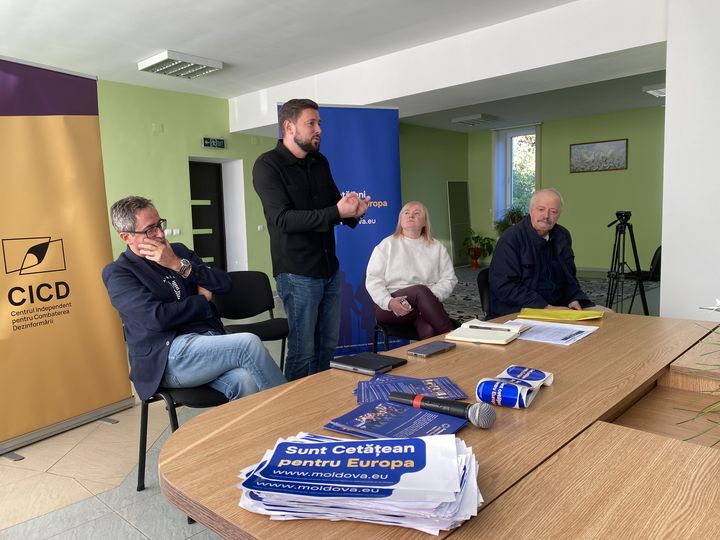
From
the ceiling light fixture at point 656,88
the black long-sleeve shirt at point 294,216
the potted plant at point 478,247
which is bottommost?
the potted plant at point 478,247

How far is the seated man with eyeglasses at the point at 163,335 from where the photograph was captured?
2.12 meters

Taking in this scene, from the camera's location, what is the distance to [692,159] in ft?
12.5

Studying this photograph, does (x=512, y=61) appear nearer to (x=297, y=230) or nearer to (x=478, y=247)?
(x=297, y=230)

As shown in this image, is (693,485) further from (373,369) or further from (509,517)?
(373,369)

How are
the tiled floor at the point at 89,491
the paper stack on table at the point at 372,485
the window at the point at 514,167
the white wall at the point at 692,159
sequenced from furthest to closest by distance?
the window at the point at 514,167 < the white wall at the point at 692,159 < the tiled floor at the point at 89,491 < the paper stack on table at the point at 372,485

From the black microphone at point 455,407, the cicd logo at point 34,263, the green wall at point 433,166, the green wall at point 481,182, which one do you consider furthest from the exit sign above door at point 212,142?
the black microphone at point 455,407

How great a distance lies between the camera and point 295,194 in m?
2.58

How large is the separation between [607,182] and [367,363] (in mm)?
9668

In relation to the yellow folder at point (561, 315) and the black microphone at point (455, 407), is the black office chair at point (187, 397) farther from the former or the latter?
the yellow folder at point (561, 315)

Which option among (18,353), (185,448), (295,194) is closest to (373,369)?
(185,448)

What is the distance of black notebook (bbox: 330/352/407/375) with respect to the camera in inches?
61.0

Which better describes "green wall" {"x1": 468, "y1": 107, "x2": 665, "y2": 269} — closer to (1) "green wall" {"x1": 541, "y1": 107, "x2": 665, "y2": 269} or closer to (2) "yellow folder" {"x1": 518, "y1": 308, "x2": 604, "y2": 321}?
(1) "green wall" {"x1": 541, "y1": 107, "x2": 665, "y2": 269}

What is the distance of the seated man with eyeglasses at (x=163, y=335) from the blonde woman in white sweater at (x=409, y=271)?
115 cm

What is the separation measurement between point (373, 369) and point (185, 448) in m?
0.60
